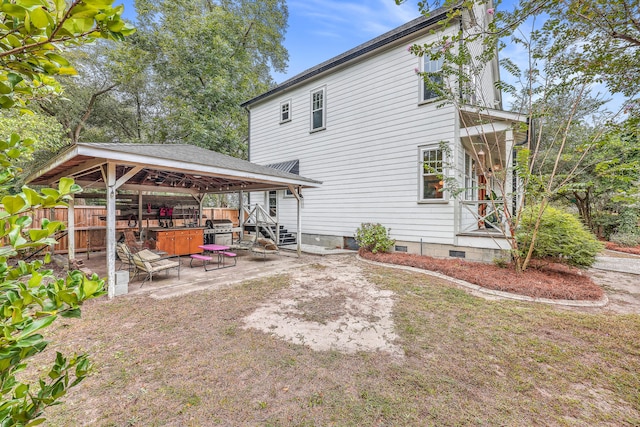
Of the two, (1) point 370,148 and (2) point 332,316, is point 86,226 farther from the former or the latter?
(1) point 370,148

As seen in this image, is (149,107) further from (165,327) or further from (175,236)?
(165,327)

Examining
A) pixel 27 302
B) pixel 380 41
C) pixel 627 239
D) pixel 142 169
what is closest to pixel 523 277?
pixel 27 302

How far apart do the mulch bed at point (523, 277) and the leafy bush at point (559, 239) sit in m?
0.42

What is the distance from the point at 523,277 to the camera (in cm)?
605

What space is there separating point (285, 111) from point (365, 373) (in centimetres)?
1221

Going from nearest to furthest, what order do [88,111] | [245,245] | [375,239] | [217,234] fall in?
[375,239]
[245,245]
[217,234]
[88,111]

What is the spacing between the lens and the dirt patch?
353cm

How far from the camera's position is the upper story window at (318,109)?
11179 mm

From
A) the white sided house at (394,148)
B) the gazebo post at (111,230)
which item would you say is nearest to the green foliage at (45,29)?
the gazebo post at (111,230)

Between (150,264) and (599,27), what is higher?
(599,27)

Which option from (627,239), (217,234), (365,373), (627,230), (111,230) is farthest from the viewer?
(627,230)

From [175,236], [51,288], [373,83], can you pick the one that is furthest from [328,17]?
[51,288]

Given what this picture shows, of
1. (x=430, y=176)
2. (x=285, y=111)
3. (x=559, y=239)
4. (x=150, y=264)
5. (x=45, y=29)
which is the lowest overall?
(x=150, y=264)

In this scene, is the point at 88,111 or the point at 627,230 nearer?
the point at 627,230
